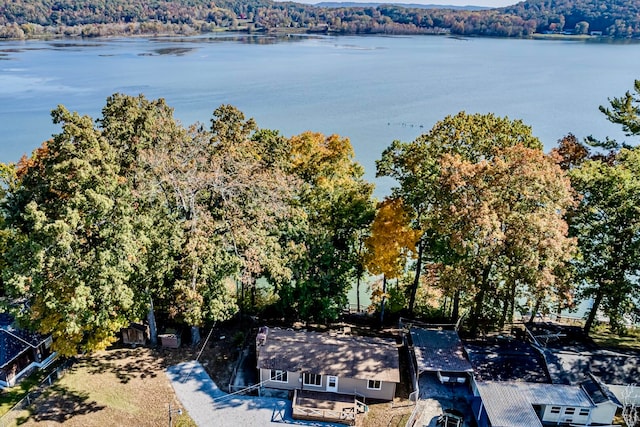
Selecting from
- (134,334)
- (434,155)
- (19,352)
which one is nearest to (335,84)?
(434,155)

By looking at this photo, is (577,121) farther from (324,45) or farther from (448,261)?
(324,45)

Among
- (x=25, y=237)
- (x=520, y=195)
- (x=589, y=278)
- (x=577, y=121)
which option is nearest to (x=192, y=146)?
(x=25, y=237)

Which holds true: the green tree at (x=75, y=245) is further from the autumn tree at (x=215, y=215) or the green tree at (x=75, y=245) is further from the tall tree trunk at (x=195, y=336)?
the tall tree trunk at (x=195, y=336)

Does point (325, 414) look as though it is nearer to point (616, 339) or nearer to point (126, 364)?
point (126, 364)

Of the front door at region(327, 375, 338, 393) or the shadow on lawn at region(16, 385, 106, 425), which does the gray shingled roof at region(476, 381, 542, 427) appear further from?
the shadow on lawn at region(16, 385, 106, 425)

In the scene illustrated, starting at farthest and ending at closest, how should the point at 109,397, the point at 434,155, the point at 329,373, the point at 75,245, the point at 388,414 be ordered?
the point at 434,155
the point at 329,373
the point at 109,397
the point at 388,414
the point at 75,245
